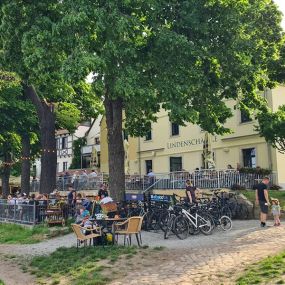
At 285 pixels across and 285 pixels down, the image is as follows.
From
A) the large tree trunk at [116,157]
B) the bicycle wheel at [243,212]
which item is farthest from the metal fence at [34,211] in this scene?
the bicycle wheel at [243,212]

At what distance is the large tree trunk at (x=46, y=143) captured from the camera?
892 inches

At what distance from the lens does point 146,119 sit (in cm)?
2091

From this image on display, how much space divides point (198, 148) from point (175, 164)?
9.93 ft

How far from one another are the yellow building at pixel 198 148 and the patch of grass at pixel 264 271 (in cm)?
1723

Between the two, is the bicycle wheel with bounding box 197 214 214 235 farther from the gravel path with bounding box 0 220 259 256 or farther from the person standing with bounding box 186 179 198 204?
the person standing with bounding box 186 179 198 204

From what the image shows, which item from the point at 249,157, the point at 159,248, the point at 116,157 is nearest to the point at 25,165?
the point at 116,157

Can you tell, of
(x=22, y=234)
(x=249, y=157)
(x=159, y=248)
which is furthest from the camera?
(x=249, y=157)

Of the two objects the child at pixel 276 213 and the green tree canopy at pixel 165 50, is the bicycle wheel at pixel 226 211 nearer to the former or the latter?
the child at pixel 276 213

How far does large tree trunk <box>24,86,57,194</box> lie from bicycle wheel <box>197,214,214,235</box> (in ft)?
36.1

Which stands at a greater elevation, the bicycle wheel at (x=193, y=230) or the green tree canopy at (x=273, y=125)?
the green tree canopy at (x=273, y=125)

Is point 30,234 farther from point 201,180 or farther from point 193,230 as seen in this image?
point 201,180

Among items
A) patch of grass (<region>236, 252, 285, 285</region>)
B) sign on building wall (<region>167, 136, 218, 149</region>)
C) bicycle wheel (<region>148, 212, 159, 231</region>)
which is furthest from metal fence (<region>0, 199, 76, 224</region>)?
sign on building wall (<region>167, 136, 218, 149</region>)

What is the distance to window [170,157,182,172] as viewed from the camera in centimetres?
3362

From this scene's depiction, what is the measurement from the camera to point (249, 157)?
28.1 metres
